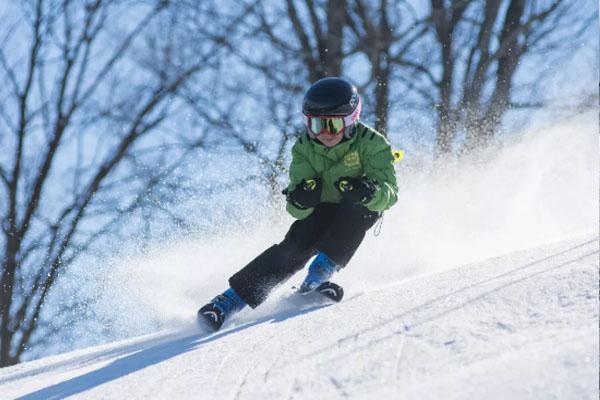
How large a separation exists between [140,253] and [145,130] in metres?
3.73

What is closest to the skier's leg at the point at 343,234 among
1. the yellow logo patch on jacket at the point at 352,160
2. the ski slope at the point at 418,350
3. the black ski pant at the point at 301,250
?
the black ski pant at the point at 301,250

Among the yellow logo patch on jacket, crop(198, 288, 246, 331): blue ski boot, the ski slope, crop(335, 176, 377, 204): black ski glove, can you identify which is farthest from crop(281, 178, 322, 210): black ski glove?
the ski slope

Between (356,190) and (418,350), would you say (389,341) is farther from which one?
(356,190)

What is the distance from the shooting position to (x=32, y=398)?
2.96m

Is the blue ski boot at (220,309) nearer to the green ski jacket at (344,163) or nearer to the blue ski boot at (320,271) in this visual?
the blue ski boot at (320,271)

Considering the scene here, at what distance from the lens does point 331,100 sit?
12.8ft

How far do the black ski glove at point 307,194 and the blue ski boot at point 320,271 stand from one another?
11.4 inches

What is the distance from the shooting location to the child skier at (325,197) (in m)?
Result: 3.79

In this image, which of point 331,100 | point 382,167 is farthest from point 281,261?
point 331,100

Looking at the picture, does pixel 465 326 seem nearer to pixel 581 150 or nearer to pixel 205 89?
pixel 581 150

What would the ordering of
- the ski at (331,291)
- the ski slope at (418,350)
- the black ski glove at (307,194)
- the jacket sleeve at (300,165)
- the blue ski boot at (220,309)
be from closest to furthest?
1. the ski slope at (418,350)
2. the blue ski boot at (220,309)
3. the ski at (331,291)
4. the black ski glove at (307,194)
5. the jacket sleeve at (300,165)

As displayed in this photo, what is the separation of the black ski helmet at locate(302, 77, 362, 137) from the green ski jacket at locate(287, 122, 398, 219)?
0.51 feet

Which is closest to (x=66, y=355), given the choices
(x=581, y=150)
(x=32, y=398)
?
(x=32, y=398)

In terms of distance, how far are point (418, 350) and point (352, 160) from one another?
2231mm
